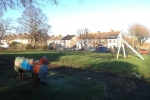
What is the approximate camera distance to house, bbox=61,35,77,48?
302 feet

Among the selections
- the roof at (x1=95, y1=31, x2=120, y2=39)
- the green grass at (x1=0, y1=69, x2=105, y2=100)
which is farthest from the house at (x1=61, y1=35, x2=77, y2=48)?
the green grass at (x1=0, y1=69, x2=105, y2=100)

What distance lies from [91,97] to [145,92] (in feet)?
11.0

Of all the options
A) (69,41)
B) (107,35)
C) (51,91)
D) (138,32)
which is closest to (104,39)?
(107,35)

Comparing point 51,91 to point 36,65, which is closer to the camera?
point 51,91

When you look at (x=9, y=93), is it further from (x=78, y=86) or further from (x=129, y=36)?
(x=129, y=36)

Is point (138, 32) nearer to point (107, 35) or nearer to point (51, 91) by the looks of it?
point (107, 35)

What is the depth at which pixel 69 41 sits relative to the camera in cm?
9281

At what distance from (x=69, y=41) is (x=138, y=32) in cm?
3677

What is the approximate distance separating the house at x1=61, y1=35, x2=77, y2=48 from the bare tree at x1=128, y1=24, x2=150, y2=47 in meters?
31.2

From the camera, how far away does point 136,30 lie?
226 feet

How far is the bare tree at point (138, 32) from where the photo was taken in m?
68.9

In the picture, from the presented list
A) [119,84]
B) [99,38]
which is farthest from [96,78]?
[99,38]

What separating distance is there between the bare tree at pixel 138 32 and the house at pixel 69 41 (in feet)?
102

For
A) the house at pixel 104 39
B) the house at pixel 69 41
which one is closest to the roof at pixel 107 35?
the house at pixel 104 39
